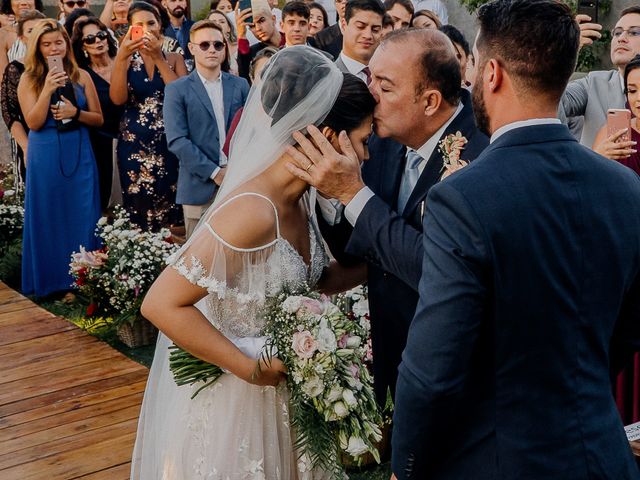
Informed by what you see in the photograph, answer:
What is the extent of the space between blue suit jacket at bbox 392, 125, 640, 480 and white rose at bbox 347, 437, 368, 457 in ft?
2.22

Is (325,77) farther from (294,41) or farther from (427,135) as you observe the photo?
(294,41)

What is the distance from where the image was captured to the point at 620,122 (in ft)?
13.2

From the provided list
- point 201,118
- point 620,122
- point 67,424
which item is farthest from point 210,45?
point 620,122

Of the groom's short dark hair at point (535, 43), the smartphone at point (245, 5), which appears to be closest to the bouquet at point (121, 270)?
the smartphone at point (245, 5)

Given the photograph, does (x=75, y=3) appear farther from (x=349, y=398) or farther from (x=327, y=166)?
(x=349, y=398)

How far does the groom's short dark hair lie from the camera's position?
1.71 metres

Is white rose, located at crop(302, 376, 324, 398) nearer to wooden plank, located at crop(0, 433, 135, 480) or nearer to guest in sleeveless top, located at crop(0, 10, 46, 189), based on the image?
wooden plank, located at crop(0, 433, 135, 480)

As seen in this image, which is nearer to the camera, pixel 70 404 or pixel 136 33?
pixel 70 404

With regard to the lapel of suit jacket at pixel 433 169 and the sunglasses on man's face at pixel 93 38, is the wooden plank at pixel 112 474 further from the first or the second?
the sunglasses on man's face at pixel 93 38

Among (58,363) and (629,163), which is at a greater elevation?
(629,163)

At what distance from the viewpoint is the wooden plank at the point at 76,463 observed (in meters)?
3.81

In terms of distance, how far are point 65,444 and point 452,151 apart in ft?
8.42

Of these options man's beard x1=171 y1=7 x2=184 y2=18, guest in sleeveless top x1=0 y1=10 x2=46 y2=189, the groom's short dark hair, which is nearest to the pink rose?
the groom's short dark hair

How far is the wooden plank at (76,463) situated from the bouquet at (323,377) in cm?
161
